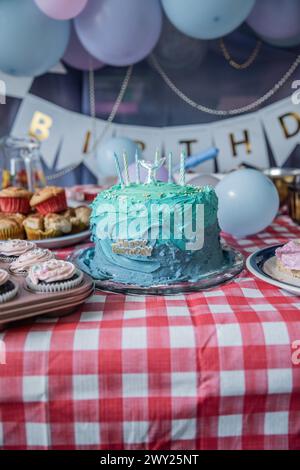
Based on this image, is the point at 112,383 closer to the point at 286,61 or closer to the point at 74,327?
the point at 74,327

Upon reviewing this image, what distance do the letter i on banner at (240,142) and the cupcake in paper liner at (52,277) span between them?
7.14ft

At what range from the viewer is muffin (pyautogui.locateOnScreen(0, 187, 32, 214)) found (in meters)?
1.51

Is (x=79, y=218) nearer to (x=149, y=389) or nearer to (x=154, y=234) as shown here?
(x=154, y=234)

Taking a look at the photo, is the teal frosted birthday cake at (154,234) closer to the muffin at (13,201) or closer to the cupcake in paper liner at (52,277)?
the cupcake in paper liner at (52,277)

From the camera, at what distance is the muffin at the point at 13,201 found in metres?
1.51

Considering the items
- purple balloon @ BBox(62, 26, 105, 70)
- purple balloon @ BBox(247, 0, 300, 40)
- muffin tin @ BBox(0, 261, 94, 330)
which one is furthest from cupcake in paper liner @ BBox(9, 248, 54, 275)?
purple balloon @ BBox(62, 26, 105, 70)

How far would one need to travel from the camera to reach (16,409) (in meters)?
0.81

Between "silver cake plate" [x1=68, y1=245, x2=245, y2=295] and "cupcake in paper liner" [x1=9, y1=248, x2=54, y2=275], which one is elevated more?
"cupcake in paper liner" [x1=9, y1=248, x2=54, y2=275]

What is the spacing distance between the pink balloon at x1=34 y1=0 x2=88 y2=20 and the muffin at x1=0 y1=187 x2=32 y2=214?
0.86 m

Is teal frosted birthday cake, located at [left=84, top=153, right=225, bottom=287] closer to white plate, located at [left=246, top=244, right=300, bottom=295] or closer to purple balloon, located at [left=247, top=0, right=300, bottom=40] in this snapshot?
white plate, located at [left=246, top=244, right=300, bottom=295]

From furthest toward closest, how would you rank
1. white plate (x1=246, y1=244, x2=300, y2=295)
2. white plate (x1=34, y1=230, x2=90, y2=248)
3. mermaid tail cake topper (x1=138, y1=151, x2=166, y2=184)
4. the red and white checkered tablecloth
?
white plate (x1=34, y1=230, x2=90, y2=248) < mermaid tail cake topper (x1=138, y1=151, x2=166, y2=184) < white plate (x1=246, y1=244, x2=300, y2=295) < the red and white checkered tablecloth

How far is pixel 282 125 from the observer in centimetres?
288

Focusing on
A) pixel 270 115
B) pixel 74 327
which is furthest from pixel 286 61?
pixel 74 327
